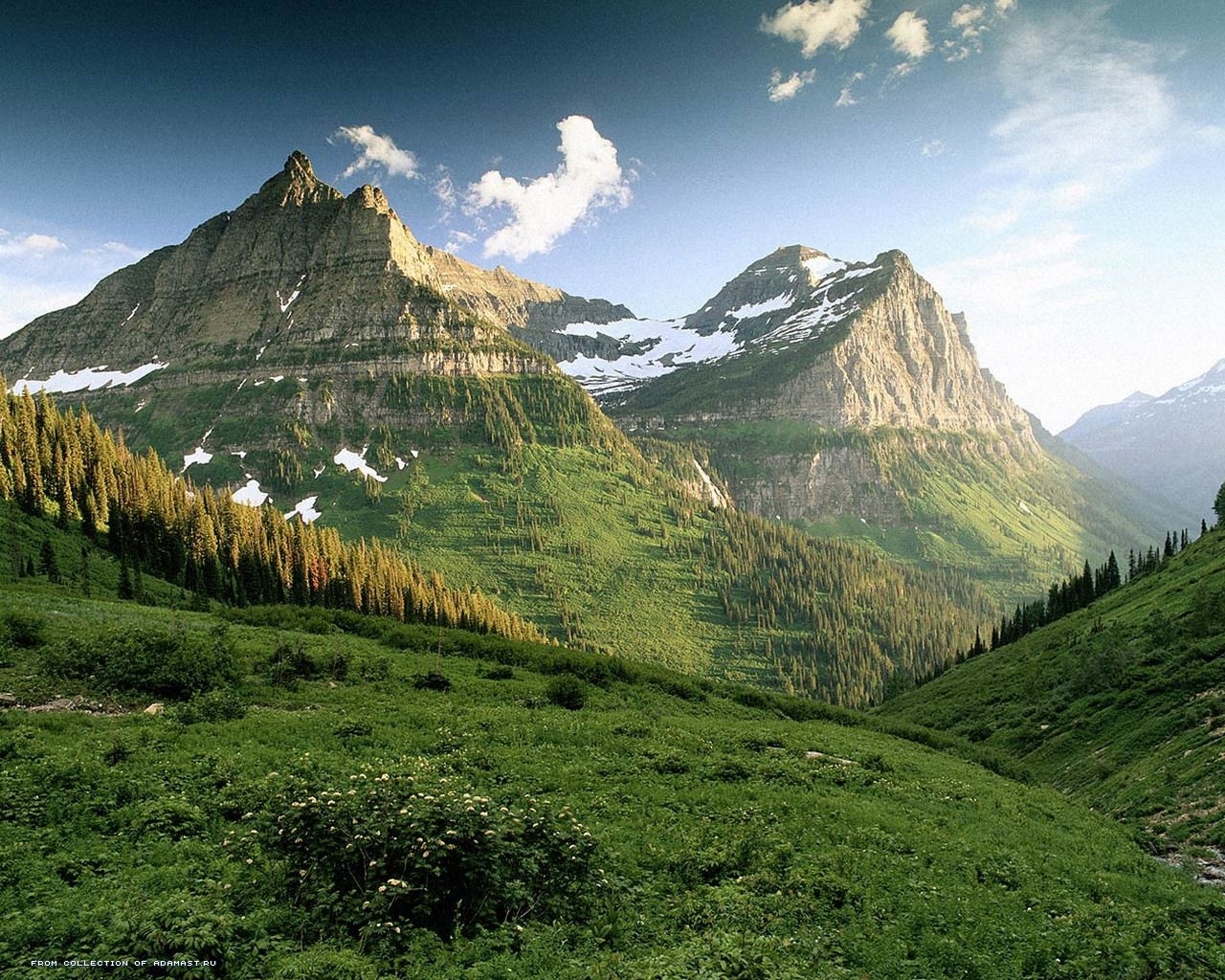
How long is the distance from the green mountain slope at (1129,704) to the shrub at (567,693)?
25394 mm

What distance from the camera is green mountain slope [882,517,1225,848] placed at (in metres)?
26.8

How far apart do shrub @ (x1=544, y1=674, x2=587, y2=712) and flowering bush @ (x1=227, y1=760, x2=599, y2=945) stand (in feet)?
62.1

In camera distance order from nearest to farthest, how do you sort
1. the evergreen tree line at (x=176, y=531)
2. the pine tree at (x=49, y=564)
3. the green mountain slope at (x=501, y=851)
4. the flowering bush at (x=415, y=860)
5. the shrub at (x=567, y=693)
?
1. the green mountain slope at (x=501, y=851)
2. the flowering bush at (x=415, y=860)
3. the shrub at (x=567, y=693)
4. the pine tree at (x=49, y=564)
5. the evergreen tree line at (x=176, y=531)

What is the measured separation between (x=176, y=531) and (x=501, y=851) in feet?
331

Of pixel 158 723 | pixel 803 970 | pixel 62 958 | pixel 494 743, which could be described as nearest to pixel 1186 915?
pixel 803 970

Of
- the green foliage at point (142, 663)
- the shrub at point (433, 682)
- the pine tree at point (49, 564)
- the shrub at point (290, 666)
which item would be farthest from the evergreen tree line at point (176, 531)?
the shrub at point (433, 682)

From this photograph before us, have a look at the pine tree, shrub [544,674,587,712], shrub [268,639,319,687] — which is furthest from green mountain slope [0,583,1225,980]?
the pine tree

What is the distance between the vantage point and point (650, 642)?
609ft

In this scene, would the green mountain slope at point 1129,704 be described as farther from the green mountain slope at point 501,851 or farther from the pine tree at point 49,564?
the pine tree at point 49,564

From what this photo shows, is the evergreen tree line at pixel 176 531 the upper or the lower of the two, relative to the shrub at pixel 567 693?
upper

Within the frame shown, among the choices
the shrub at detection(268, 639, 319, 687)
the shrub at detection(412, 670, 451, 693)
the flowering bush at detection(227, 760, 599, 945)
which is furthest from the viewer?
the shrub at detection(412, 670, 451, 693)

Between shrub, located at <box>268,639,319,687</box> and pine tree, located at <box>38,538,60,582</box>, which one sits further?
pine tree, located at <box>38,538,60,582</box>

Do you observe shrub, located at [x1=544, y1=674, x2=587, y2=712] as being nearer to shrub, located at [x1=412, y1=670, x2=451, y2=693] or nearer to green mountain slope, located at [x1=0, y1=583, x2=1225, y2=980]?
green mountain slope, located at [x1=0, y1=583, x2=1225, y2=980]

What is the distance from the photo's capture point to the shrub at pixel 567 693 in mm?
34375
